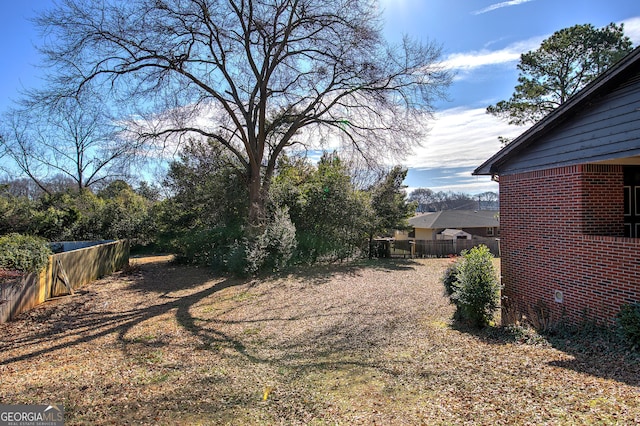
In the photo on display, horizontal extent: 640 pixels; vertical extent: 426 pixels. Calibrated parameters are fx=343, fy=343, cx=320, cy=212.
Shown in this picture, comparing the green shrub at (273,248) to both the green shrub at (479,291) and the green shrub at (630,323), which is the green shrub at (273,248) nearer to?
the green shrub at (479,291)

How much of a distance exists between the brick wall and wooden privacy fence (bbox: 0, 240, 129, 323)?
10.6 meters

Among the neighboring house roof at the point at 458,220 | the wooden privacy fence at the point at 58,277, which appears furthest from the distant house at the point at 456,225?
the wooden privacy fence at the point at 58,277

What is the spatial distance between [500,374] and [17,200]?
1140 inches

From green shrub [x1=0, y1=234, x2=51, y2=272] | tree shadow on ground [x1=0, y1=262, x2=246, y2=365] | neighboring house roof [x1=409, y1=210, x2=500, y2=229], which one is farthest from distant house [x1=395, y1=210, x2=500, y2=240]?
green shrub [x1=0, y1=234, x2=51, y2=272]

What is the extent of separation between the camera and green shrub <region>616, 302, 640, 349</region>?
467 centimetres

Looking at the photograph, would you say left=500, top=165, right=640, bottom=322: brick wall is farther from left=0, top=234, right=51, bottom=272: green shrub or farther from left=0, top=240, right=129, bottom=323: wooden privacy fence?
left=0, top=234, right=51, bottom=272: green shrub

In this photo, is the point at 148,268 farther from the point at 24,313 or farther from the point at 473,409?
the point at 473,409

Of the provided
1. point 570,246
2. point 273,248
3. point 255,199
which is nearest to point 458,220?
point 255,199

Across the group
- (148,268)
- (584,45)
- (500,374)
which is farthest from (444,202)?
(500,374)

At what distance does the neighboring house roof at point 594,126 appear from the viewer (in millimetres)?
5367

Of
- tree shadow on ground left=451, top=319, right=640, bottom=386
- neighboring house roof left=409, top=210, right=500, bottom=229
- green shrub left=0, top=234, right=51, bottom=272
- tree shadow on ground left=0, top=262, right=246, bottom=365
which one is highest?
neighboring house roof left=409, top=210, right=500, bottom=229

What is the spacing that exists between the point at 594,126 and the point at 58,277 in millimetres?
13271

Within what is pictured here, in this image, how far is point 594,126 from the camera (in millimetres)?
5918

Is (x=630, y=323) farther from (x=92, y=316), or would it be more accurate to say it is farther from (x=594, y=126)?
(x=92, y=316)
